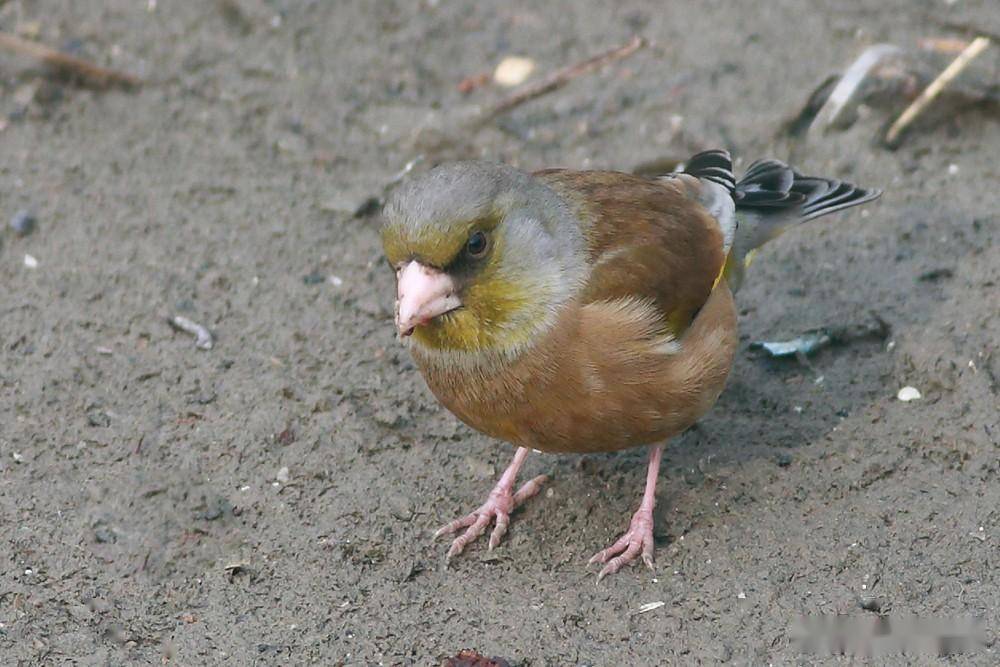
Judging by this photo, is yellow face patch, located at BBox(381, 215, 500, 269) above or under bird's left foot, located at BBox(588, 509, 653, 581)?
above

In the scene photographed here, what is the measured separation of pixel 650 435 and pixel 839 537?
752mm

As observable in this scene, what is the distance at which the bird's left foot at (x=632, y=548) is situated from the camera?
184 inches

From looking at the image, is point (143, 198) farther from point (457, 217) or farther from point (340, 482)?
point (457, 217)

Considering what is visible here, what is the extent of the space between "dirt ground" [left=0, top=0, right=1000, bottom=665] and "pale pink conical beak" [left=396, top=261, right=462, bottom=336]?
3.45 feet

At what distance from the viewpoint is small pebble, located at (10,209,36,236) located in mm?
6234

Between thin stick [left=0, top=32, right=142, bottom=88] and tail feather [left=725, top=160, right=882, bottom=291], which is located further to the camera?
thin stick [left=0, top=32, right=142, bottom=88]

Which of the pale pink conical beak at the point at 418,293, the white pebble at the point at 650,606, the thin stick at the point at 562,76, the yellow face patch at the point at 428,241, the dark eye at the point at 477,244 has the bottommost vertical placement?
the white pebble at the point at 650,606

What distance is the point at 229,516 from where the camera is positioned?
4859 mm

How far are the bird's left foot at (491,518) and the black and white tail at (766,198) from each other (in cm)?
119

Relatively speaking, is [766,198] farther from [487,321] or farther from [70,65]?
[70,65]

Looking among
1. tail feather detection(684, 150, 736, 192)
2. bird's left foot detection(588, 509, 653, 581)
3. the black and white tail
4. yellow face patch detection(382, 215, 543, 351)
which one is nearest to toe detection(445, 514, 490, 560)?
bird's left foot detection(588, 509, 653, 581)

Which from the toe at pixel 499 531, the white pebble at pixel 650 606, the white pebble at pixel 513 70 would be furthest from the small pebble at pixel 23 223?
the white pebble at pixel 650 606

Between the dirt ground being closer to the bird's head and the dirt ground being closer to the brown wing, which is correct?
the brown wing

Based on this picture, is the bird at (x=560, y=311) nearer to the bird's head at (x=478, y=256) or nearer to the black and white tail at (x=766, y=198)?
the bird's head at (x=478, y=256)
